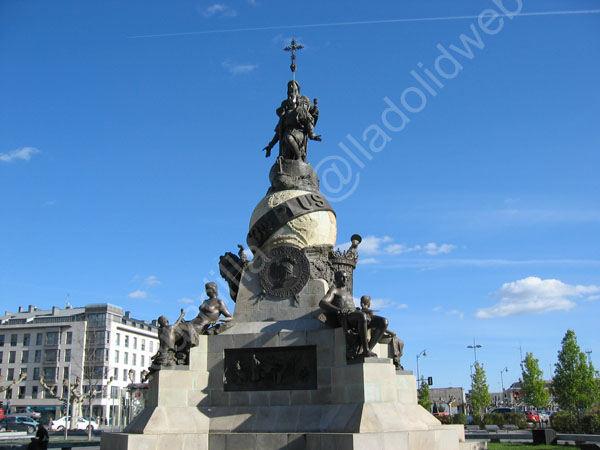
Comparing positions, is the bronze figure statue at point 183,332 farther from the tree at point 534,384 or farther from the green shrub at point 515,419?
the tree at point 534,384

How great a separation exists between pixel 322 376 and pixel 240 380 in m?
2.01

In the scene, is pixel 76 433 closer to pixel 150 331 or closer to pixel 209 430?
pixel 209 430

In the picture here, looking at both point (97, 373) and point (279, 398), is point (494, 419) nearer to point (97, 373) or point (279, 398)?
point (279, 398)

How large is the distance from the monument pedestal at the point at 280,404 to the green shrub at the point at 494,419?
3143cm

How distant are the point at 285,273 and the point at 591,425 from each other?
26.9 metres

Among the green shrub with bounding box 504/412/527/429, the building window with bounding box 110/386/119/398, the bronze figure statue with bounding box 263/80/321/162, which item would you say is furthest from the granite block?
the building window with bounding box 110/386/119/398

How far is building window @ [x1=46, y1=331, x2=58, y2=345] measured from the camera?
251 ft

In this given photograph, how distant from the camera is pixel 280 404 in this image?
13.5m

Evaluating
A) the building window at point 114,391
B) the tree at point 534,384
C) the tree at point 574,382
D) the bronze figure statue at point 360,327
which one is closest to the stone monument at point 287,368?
the bronze figure statue at point 360,327

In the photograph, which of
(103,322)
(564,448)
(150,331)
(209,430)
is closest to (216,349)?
(209,430)

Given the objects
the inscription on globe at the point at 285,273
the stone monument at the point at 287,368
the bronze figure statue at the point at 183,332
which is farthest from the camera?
the inscription on globe at the point at 285,273

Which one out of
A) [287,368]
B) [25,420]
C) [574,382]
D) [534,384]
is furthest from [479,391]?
[287,368]

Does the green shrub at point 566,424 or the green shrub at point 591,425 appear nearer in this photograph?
the green shrub at point 591,425

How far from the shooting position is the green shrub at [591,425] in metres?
33.0
